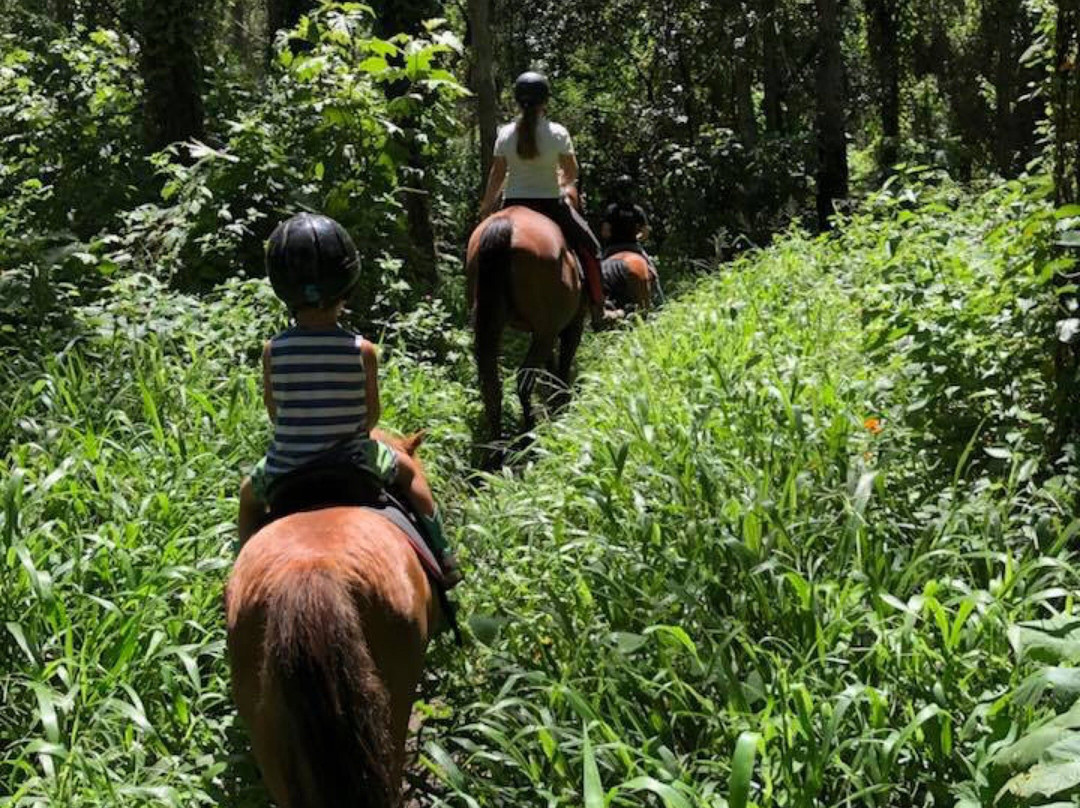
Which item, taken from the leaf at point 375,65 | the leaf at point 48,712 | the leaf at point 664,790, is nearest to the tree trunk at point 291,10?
the leaf at point 375,65

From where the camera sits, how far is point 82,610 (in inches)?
131

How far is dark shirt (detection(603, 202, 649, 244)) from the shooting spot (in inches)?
392

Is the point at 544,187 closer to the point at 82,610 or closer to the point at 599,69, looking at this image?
the point at 82,610

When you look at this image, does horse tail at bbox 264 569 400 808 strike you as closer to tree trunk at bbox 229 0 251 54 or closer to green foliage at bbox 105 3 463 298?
green foliage at bbox 105 3 463 298

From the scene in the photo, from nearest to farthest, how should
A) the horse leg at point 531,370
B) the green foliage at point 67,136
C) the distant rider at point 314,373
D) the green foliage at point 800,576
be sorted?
the green foliage at point 800,576
the distant rider at point 314,373
the horse leg at point 531,370
the green foliage at point 67,136

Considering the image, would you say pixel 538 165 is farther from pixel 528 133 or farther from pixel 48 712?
pixel 48 712

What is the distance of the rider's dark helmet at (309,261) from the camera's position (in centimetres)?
297

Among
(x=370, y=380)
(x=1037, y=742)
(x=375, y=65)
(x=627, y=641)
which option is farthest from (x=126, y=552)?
(x=375, y=65)

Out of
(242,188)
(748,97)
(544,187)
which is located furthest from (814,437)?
(748,97)

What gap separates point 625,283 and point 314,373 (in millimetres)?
6256

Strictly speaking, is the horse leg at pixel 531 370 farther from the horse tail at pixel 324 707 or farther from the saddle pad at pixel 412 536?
the horse tail at pixel 324 707

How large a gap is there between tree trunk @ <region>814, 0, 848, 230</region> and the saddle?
31.7ft

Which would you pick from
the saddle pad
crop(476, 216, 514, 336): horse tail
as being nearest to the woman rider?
crop(476, 216, 514, 336): horse tail

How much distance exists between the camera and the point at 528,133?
21.7ft
